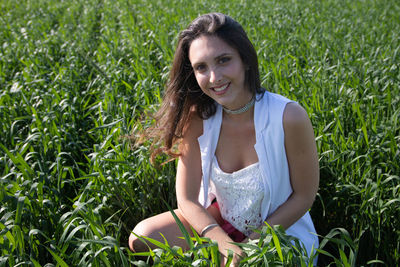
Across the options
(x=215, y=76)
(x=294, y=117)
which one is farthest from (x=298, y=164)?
(x=215, y=76)

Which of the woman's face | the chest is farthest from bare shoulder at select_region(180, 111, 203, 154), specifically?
the woman's face

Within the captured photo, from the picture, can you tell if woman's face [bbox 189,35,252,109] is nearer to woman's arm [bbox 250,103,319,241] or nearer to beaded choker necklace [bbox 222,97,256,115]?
beaded choker necklace [bbox 222,97,256,115]

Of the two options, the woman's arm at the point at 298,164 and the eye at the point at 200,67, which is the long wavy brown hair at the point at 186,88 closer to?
the eye at the point at 200,67

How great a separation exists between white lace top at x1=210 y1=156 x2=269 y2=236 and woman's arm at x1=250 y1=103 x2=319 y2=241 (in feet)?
0.33

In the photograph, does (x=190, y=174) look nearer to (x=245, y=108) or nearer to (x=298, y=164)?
(x=245, y=108)

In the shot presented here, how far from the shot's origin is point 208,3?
24.5 ft

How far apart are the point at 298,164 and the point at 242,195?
11.6 inches

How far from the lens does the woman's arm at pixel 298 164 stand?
1724mm

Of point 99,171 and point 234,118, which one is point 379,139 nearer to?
point 234,118

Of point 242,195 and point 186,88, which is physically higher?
point 186,88

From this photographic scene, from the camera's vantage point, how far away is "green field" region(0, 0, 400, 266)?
71.9 inches

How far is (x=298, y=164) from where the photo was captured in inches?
69.3

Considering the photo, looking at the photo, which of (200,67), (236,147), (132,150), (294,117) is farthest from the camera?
(132,150)

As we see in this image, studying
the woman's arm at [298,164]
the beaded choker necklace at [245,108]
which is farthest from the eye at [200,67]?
the woman's arm at [298,164]
